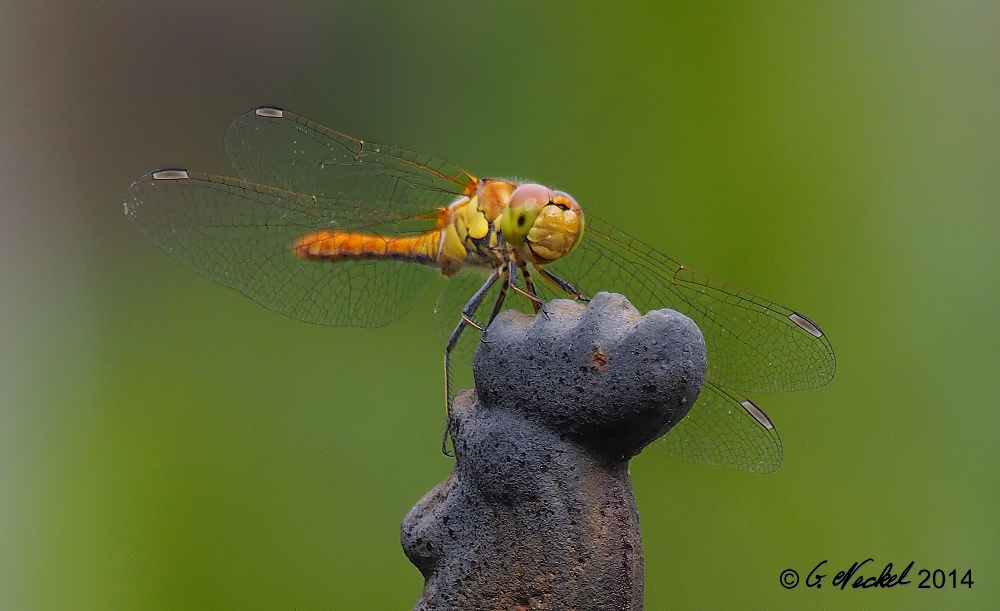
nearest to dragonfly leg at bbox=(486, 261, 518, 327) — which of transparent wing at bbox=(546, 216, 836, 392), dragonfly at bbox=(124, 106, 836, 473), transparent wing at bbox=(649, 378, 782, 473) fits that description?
dragonfly at bbox=(124, 106, 836, 473)

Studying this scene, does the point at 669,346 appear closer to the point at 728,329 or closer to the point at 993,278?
the point at 728,329

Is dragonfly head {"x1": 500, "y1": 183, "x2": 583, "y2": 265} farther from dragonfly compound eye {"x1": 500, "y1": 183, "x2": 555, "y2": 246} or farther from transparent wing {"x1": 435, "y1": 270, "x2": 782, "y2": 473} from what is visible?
transparent wing {"x1": 435, "y1": 270, "x2": 782, "y2": 473}

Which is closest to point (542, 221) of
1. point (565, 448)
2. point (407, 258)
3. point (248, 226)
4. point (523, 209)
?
point (523, 209)

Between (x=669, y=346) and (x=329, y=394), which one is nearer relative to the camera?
(x=669, y=346)

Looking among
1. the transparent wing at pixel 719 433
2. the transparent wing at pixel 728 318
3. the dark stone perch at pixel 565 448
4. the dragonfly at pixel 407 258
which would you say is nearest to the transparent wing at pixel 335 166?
the dragonfly at pixel 407 258

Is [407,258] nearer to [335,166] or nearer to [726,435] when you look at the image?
[335,166]

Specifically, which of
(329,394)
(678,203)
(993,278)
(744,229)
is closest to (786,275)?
(744,229)
